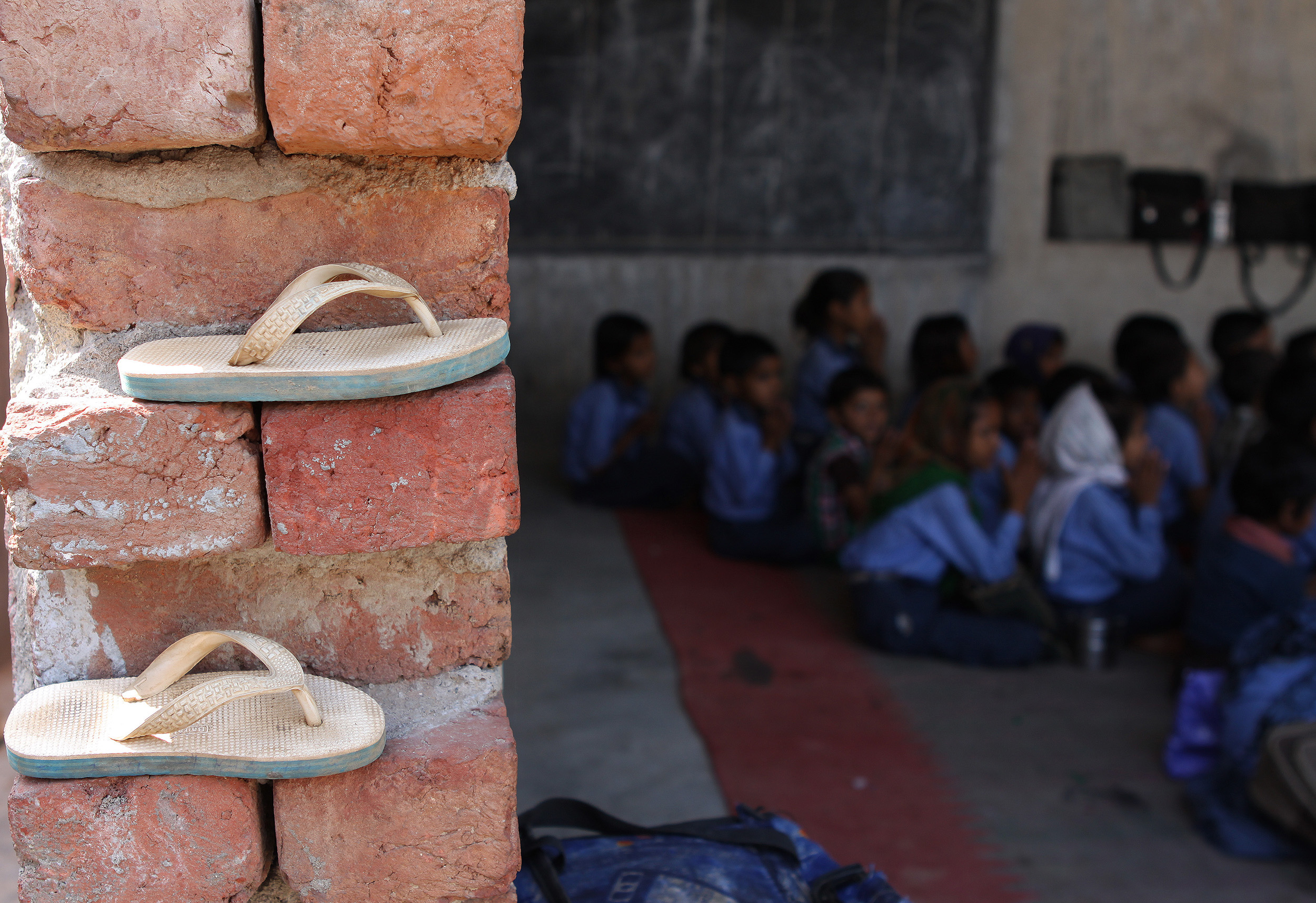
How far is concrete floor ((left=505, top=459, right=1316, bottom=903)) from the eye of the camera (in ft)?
7.70

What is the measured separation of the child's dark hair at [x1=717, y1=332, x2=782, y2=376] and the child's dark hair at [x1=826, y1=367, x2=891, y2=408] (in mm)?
375

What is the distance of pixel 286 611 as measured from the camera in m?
0.92

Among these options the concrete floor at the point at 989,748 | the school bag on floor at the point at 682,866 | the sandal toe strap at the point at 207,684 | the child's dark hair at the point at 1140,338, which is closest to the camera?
the sandal toe strap at the point at 207,684

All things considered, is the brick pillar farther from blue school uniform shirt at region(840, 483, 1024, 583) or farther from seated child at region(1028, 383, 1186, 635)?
seated child at region(1028, 383, 1186, 635)

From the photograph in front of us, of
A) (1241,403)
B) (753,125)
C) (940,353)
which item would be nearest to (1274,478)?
(1241,403)

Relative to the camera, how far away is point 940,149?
20.2ft

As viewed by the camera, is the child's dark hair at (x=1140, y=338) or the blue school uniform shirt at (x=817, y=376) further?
the blue school uniform shirt at (x=817, y=376)

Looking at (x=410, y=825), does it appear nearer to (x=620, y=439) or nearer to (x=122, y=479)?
(x=122, y=479)

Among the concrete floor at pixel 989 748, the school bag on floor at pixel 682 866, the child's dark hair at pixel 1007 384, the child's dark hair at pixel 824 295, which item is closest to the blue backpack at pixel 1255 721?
the concrete floor at pixel 989 748

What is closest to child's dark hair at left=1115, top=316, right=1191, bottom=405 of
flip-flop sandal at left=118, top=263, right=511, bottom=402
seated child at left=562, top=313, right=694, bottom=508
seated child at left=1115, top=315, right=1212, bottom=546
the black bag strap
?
seated child at left=1115, top=315, right=1212, bottom=546

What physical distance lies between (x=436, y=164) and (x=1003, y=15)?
234 inches

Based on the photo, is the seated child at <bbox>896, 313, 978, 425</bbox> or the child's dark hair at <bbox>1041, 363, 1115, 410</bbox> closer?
the child's dark hair at <bbox>1041, 363, 1115, 410</bbox>

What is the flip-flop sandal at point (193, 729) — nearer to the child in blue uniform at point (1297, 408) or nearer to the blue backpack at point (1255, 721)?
the blue backpack at point (1255, 721)

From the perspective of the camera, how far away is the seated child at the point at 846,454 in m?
4.16
